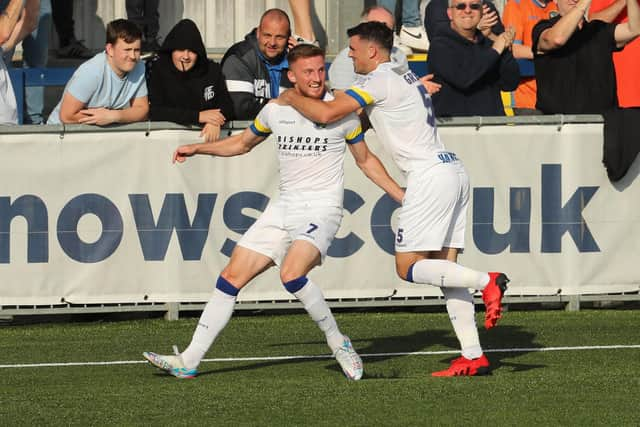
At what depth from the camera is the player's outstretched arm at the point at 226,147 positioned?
9555mm

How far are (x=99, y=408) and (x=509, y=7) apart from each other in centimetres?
745

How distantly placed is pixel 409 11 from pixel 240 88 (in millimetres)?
4255

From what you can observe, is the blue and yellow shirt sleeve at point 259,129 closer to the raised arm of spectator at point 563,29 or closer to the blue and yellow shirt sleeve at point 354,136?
the blue and yellow shirt sleeve at point 354,136

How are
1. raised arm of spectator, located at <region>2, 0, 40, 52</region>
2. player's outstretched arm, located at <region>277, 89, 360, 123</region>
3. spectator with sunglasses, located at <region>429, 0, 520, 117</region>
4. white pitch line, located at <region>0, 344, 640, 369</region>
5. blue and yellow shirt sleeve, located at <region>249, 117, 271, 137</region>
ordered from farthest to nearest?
raised arm of spectator, located at <region>2, 0, 40, 52</region> → spectator with sunglasses, located at <region>429, 0, 520, 117</region> → white pitch line, located at <region>0, 344, 640, 369</region> → blue and yellow shirt sleeve, located at <region>249, 117, 271, 137</region> → player's outstretched arm, located at <region>277, 89, 360, 123</region>

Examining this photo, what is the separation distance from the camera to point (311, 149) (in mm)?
9172

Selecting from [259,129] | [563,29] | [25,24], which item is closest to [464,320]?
[259,129]

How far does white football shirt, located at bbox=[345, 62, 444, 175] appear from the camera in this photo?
9.12m

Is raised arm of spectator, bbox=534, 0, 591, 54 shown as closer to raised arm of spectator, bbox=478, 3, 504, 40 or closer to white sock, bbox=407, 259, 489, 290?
raised arm of spectator, bbox=478, 3, 504, 40

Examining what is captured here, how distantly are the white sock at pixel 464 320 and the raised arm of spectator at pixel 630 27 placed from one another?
4.27 meters

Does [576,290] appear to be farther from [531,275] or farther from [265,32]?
[265,32]

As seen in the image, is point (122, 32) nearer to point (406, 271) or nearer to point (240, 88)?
point (240, 88)

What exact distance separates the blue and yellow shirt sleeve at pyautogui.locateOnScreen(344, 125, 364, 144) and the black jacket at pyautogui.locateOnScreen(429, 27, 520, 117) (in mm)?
3174

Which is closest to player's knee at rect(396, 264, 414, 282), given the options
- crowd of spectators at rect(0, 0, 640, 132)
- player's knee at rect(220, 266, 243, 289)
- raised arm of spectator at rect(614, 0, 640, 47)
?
player's knee at rect(220, 266, 243, 289)

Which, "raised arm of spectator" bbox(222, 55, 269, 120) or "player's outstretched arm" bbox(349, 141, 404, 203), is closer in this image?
"player's outstretched arm" bbox(349, 141, 404, 203)
